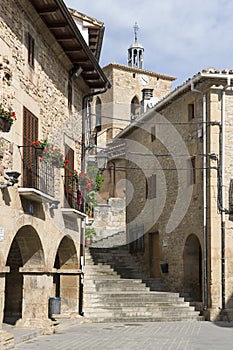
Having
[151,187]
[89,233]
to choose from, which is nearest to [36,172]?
[151,187]

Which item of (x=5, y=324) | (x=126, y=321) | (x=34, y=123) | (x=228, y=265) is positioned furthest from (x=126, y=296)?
(x=34, y=123)

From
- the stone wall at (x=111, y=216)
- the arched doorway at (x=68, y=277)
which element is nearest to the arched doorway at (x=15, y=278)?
the arched doorway at (x=68, y=277)

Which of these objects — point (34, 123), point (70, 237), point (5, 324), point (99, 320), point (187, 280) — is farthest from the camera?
point (187, 280)

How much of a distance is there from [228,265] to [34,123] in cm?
934

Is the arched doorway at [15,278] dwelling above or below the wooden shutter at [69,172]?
below

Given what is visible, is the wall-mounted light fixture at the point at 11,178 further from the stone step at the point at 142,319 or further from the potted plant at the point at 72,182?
the stone step at the point at 142,319

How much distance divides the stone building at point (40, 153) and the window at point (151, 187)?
708 centimetres

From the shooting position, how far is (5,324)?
15375 millimetres

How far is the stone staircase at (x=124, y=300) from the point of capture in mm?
19969

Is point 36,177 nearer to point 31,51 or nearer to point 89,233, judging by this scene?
point 31,51

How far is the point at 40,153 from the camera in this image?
552 inches

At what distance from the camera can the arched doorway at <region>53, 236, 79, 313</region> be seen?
18.2 m

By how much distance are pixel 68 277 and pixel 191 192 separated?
6070 mm

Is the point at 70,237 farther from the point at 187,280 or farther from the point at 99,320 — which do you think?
the point at 187,280
